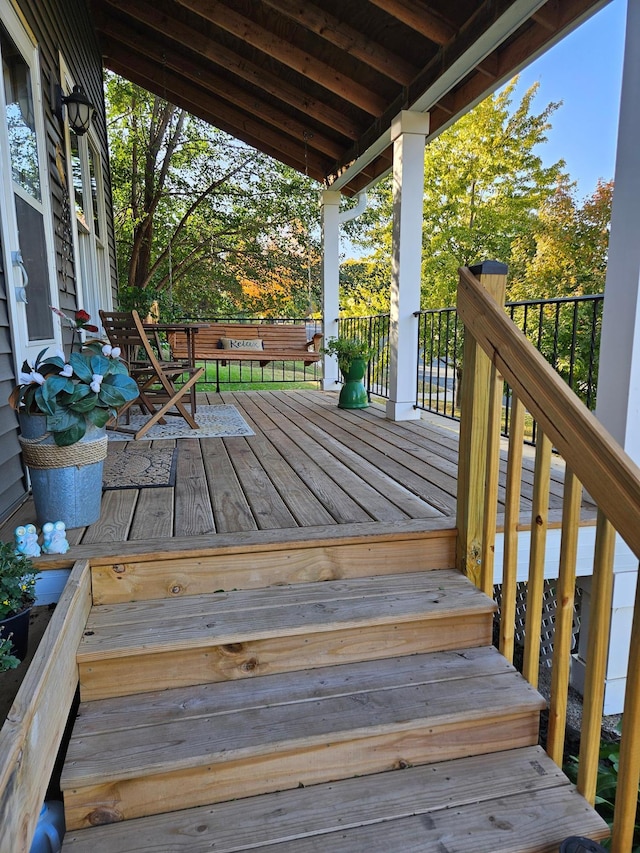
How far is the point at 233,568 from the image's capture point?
1715mm

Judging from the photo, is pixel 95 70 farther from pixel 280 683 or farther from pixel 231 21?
pixel 280 683

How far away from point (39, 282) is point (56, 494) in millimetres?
1446

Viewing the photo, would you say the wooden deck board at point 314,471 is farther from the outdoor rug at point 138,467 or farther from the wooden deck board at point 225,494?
the outdoor rug at point 138,467

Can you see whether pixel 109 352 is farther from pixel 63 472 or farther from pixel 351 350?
pixel 351 350

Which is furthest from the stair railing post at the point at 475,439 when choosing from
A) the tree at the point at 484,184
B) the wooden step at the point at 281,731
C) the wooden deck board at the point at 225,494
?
the tree at the point at 484,184

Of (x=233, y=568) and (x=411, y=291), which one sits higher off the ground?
(x=411, y=291)

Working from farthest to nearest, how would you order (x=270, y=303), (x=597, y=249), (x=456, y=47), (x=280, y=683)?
(x=270, y=303)
(x=597, y=249)
(x=456, y=47)
(x=280, y=683)

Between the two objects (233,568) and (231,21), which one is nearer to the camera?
(233,568)

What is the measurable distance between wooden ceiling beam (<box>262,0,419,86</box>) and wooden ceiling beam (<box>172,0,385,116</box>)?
1.41 feet

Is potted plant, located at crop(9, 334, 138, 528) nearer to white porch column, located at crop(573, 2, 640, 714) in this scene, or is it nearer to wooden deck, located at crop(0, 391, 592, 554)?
wooden deck, located at crop(0, 391, 592, 554)

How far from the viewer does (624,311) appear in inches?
79.4

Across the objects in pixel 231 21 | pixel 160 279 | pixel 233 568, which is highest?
pixel 231 21

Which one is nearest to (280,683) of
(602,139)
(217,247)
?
(217,247)

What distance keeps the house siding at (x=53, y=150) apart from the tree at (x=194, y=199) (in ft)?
18.8
